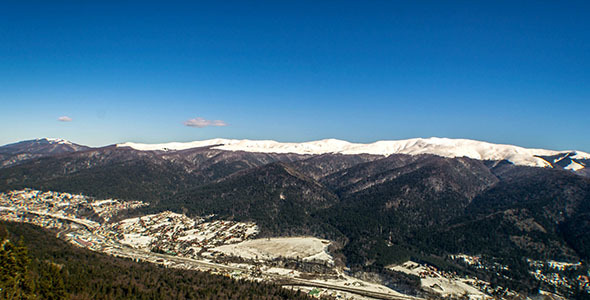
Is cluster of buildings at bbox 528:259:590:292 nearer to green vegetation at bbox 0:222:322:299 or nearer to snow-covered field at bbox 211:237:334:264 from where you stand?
snow-covered field at bbox 211:237:334:264

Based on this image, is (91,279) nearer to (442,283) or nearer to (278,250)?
(278,250)

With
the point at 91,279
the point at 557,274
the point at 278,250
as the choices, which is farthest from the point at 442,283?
the point at 91,279

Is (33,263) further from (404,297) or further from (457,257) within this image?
(457,257)

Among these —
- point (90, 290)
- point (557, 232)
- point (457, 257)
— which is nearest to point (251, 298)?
point (90, 290)

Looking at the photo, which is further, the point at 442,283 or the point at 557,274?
the point at 557,274

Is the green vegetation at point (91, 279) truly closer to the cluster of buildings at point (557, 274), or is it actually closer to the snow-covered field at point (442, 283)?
the snow-covered field at point (442, 283)

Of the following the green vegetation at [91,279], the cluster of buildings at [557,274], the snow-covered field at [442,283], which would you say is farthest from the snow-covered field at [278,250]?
the cluster of buildings at [557,274]

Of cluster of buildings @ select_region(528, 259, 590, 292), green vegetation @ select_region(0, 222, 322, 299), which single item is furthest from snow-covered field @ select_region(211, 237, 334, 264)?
cluster of buildings @ select_region(528, 259, 590, 292)

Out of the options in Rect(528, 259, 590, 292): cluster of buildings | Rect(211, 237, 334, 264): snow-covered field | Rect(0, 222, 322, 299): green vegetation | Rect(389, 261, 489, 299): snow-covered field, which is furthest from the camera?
Rect(211, 237, 334, 264): snow-covered field
